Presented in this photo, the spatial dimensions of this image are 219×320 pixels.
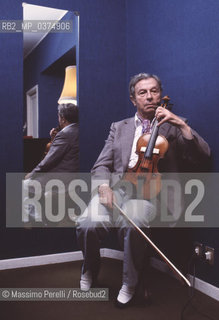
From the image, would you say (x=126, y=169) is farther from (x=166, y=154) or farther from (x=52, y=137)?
(x=52, y=137)

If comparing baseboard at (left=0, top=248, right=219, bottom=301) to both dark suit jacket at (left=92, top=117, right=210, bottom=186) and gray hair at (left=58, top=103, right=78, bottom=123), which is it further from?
gray hair at (left=58, top=103, right=78, bottom=123)

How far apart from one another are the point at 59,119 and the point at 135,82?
0.67 metres

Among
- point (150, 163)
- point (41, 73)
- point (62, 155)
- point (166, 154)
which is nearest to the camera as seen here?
point (150, 163)

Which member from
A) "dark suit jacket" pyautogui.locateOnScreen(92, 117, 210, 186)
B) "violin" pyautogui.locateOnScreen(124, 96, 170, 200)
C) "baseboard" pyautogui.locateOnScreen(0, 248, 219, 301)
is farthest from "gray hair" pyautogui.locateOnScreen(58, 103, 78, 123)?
"baseboard" pyautogui.locateOnScreen(0, 248, 219, 301)

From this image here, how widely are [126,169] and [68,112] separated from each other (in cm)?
74

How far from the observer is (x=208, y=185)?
1.95 metres

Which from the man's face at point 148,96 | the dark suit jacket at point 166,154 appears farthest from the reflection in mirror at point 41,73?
the man's face at point 148,96

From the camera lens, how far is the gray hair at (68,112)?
252 cm

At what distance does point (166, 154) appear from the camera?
78.8 inches

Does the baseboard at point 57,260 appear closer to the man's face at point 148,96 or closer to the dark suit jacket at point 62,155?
the dark suit jacket at point 62,155

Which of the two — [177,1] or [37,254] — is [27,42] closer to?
[177,1]

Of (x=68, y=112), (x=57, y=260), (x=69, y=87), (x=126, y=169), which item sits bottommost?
(x=57, y=260)

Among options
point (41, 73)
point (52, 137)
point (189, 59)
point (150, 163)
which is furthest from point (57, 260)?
point (189, 59)

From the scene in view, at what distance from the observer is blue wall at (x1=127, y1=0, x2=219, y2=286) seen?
191 cm
